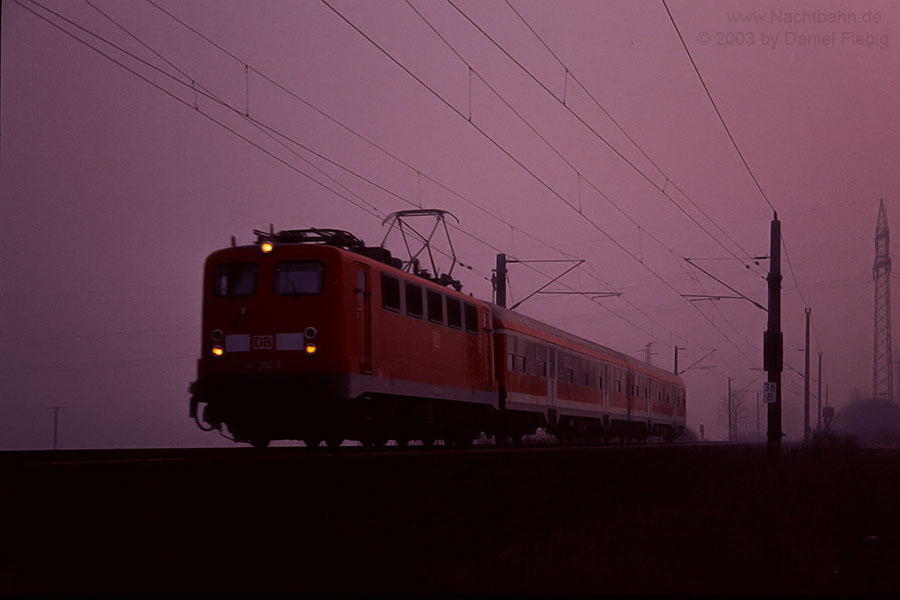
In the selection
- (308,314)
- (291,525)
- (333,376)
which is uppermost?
(308,314)

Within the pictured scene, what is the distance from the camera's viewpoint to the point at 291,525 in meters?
7.33

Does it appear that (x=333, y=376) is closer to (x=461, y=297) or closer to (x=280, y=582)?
(x=461, y=297)

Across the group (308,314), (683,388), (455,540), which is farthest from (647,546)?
(683,388)

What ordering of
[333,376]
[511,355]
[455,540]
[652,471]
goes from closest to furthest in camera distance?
[455,540]
[333,376]
[652,471]
[511,355]

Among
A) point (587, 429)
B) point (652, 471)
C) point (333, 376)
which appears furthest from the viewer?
point (587, 429)

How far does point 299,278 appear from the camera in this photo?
1555 cm

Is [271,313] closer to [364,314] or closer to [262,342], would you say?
[262,342]

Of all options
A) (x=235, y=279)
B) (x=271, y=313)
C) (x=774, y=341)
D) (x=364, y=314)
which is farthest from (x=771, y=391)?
(x=235, y=279)

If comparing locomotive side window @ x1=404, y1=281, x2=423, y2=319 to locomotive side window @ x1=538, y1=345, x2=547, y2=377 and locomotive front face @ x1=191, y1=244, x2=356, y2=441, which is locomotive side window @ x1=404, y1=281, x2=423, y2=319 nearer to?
locomotive front face @ x1=191, y1=244, x2=356, y2=441

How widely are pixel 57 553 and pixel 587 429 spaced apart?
28113 millimetres

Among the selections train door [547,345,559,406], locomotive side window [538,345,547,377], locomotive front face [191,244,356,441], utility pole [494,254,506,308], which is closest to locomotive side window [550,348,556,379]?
train door [547,345,559,406]

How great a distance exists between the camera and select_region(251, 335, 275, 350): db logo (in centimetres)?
1526

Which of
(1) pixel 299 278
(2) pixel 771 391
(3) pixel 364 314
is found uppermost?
(1) pixel 299 278

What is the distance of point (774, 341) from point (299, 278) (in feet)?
53.5
